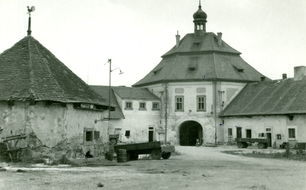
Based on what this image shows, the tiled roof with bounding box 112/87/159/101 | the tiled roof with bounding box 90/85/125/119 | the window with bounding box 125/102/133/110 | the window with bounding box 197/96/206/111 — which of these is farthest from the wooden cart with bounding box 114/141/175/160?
the tiled roof with bounding box 112/87/159/101

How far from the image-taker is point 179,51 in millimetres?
50906

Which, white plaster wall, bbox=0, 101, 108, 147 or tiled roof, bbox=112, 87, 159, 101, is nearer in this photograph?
white plaster wall, bbox=0, 101, 108, 147

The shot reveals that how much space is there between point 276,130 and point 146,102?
16.0 metres

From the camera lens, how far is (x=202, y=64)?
49031mm

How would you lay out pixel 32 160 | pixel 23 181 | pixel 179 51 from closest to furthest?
1. pixel 23 181
2. pixel 32 160
3. pixel 179 51

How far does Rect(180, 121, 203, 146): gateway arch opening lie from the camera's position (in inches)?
1918

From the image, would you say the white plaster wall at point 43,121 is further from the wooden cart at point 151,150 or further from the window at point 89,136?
the wooden cart at point 151,150

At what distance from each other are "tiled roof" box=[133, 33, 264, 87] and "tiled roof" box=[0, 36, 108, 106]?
939 inches

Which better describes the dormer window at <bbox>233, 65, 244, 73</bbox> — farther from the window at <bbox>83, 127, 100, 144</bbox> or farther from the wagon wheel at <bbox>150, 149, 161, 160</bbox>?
the window at <bbox>83, 127, 100, 144</bbox>

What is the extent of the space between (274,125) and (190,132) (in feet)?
41.9

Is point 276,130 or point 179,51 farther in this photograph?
point 179,51

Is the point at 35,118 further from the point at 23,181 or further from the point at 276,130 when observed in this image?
the point at 276,130

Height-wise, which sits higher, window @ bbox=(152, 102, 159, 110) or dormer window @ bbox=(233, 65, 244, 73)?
dormer window @ bbox=(233, 65, 244, 73)

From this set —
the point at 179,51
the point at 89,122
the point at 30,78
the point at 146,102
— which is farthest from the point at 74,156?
the point at 179,51
